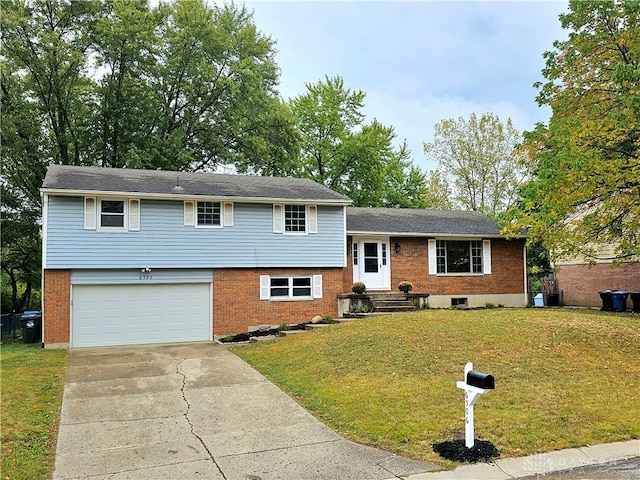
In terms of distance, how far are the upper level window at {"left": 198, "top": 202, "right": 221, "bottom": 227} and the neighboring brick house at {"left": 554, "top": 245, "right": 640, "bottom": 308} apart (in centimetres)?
1366

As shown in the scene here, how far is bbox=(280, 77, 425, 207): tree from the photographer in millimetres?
31938

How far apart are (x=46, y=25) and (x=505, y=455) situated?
1075 inches

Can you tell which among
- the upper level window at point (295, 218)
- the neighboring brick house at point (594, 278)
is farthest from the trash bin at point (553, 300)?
the upper level window at point (295, 218)

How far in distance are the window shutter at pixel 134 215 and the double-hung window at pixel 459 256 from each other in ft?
35.5

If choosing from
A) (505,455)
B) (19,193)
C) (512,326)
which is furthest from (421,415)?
(19,193)

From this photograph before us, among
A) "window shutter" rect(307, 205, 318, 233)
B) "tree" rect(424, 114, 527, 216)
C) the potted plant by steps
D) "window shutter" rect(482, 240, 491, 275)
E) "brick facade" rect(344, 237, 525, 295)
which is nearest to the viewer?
"window shutter" rect(307, 205, 318, 233)

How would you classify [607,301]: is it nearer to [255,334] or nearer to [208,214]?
[255,334]

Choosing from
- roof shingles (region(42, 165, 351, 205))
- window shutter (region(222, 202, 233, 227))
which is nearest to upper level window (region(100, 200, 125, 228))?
roof shingles (region(42, 165, 351, 205))

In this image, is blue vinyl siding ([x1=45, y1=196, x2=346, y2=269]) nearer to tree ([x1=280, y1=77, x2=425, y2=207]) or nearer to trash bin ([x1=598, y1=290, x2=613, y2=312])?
trash bin ([x1=598, y1=290, x2=613, y2=312])

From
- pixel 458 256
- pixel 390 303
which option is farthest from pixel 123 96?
pixel 458 256

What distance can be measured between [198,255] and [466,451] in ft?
38.6

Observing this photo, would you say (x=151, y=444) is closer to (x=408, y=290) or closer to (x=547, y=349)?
(x=547, y=349)

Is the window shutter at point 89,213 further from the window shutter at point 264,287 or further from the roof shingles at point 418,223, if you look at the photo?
the roof shingles at point 418,223

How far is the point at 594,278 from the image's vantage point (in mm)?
21938
